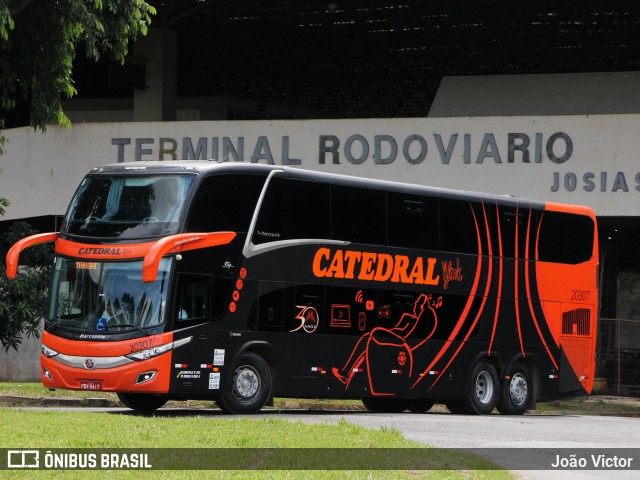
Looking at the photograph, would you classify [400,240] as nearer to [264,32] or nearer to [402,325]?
[402,325]

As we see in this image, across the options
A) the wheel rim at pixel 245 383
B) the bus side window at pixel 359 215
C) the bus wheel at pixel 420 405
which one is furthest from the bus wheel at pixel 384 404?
the wheel rim at pixel 245 383

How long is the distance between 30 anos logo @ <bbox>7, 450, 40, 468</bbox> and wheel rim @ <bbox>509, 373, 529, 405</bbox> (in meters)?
14.8

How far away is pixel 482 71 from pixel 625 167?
31.1 m

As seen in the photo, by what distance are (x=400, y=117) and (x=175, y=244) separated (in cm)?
2768

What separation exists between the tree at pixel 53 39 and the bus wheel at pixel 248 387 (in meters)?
5.14

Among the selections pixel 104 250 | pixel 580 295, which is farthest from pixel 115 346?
pixel 580 295

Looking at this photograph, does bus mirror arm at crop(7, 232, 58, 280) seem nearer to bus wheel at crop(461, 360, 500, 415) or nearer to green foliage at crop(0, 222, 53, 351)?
green foliage at crop(0, 222, 53, 351)

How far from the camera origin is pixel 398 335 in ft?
77.1

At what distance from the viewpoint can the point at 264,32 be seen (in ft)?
169

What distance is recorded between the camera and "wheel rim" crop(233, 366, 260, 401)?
20938mm

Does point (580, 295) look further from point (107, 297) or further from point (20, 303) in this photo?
point (20, 303)

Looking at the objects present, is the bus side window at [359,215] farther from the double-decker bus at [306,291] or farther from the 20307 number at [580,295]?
the 20307 number at [580,295]

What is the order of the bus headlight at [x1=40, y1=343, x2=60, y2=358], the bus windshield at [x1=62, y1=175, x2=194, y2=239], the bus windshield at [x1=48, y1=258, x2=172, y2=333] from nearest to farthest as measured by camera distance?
the bus windshield at [x1=48, y1=258, x2=172, y2=333], the bus windshield at [x1=62, y1=175, x2=194, y2=239], the bus headlight at [x1=40, y1=343, x2=60, y2=358]

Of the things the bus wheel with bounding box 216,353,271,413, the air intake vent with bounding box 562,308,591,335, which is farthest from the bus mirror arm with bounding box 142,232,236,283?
the air intake vent with bounding box 562,308,591,335
